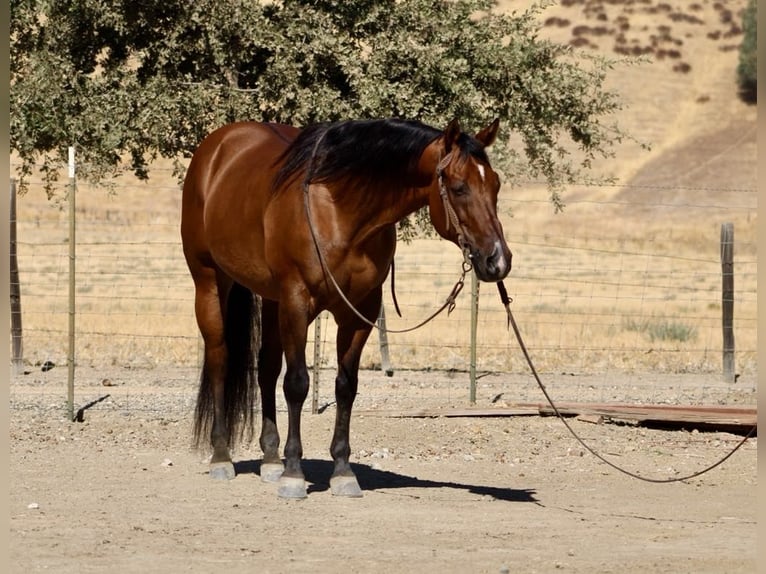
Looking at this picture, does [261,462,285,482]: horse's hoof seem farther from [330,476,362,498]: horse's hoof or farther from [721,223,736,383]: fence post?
[721,223,736,383]: fence post

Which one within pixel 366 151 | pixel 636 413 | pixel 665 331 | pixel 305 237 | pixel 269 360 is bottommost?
pixel 636 413

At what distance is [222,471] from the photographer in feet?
29.3

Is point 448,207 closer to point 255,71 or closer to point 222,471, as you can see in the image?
point 222,471

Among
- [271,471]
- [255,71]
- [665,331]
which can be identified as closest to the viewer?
[271,471]

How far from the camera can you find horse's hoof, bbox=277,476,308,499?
8188mm

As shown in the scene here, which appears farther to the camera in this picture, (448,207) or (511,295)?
(511,295)

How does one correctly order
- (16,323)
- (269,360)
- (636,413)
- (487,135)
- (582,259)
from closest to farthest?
(487,135) < (269,360) < (636,413) < (16,323) < (582,259)

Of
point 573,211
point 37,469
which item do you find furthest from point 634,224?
point 37,469

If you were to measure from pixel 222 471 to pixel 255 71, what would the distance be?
7050 mm

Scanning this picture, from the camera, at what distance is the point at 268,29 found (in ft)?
46.0

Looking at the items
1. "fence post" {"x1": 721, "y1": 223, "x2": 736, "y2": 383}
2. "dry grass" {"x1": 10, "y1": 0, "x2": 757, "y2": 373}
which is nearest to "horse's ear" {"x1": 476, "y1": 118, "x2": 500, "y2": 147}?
"dry grass" {"x1": 10, "y1": 0, "x2": 757, "y2": 373}

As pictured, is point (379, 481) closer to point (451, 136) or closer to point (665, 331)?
point (451, 136)

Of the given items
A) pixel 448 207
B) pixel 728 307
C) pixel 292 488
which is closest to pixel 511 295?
pixel 728 307

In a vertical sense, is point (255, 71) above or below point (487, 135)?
above
